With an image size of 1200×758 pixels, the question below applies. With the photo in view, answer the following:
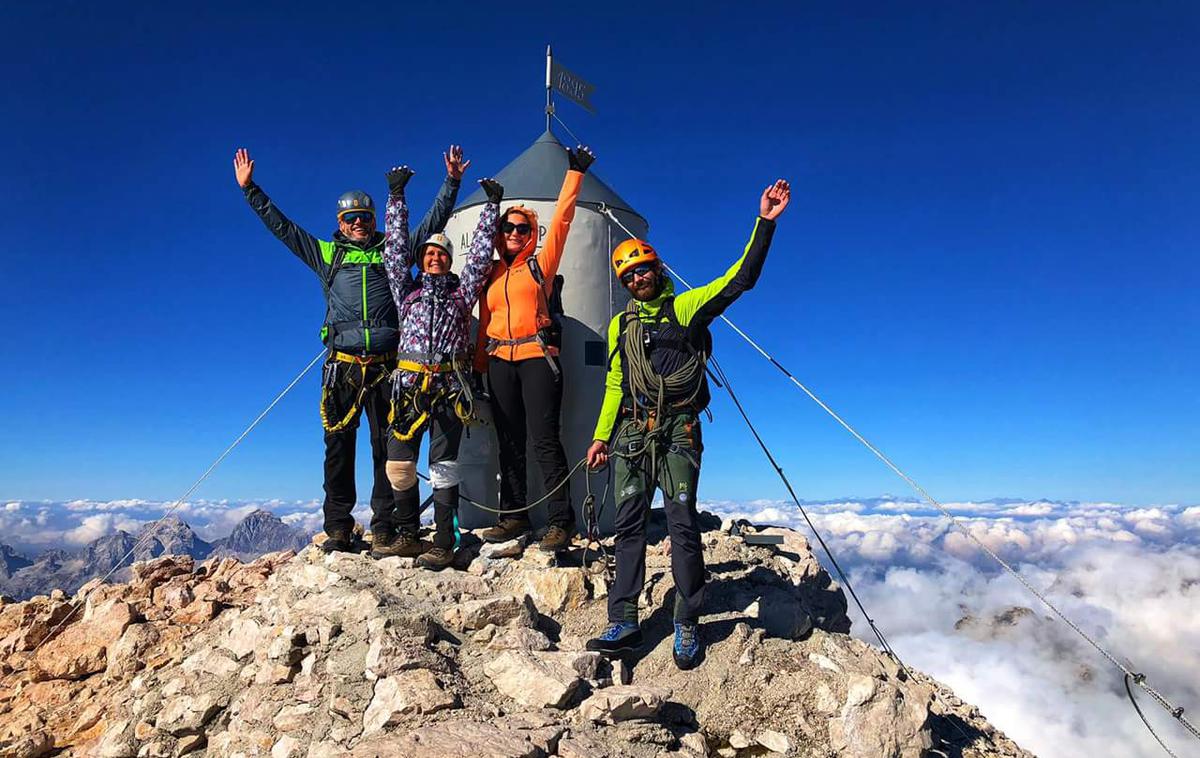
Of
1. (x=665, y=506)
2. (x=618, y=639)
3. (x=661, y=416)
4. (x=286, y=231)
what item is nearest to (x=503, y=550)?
(x=618, y=639)

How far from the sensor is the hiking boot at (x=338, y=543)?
7875 millimetres

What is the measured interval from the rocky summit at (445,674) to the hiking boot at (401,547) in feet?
0.57

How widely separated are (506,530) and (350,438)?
2.06 metres

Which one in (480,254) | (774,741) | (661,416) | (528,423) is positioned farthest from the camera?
(528,423)

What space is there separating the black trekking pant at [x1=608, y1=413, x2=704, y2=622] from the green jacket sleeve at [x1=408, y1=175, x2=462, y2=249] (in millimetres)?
3462

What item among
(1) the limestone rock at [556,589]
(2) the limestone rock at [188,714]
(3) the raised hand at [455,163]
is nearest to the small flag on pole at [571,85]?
(3) the raised hand at [455,163]

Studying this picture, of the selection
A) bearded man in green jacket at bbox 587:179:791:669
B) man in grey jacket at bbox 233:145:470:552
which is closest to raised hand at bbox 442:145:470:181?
man in grey jacket at bbox 233:145:470:552

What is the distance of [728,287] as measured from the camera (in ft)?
19.7

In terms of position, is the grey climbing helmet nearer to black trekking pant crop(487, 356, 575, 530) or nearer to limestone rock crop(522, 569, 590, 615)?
black trekking pant crop(487, 356, 575, 530)

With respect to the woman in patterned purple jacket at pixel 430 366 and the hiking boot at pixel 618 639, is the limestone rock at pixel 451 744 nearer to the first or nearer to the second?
the hiking boot at pixel 618 639

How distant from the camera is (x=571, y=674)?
5.10m

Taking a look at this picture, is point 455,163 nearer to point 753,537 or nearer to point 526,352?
point 526,352

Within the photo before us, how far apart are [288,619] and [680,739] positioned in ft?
12.1

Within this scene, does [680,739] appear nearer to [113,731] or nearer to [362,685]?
[362,685]
